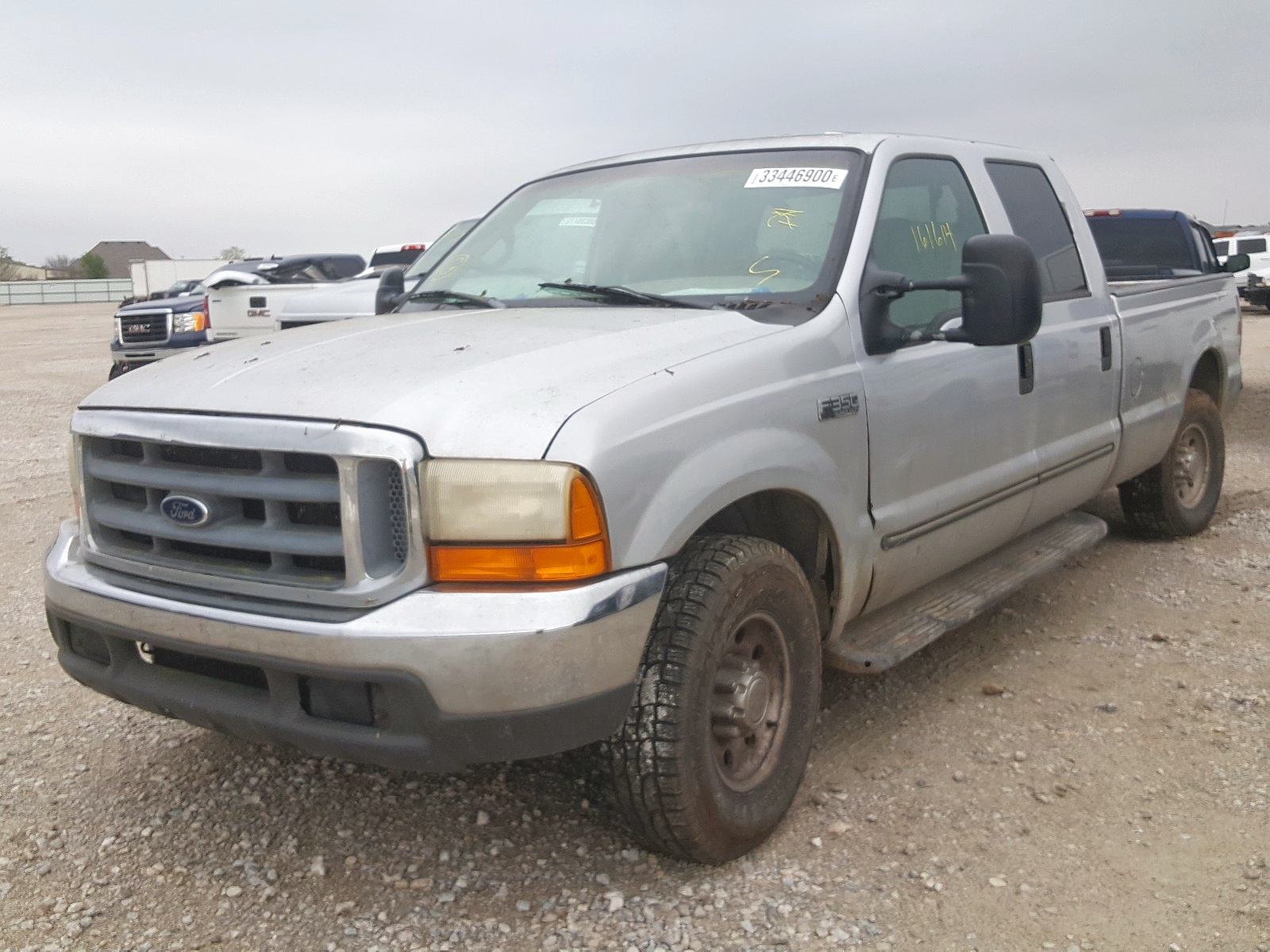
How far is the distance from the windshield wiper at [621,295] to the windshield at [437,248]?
3499 millimetres

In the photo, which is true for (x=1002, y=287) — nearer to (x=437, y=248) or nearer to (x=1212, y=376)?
(x=1212, y=376)

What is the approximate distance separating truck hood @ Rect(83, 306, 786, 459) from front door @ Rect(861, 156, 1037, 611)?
0.59m

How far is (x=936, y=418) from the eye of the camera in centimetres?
363

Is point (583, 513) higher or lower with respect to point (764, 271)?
lower

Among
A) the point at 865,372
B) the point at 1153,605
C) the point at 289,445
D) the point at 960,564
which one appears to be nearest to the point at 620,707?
the point at 289,445

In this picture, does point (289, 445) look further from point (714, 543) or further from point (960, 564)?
point (960, 564)

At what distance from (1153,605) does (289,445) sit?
3918 mm

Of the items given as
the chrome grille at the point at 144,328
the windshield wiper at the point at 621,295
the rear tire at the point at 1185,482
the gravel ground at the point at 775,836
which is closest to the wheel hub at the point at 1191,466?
the rear tire at the point at 1185,482

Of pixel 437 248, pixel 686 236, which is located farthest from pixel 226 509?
pixel 437 248

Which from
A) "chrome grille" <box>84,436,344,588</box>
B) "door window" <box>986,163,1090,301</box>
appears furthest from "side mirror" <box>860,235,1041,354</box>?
"chrome grille" <box>84,436,344,588</box>

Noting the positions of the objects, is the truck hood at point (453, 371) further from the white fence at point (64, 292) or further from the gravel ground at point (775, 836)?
the white fence at point (64, 292)

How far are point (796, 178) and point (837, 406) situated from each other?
89 cm

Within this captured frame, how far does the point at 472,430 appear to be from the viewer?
2.48 meters

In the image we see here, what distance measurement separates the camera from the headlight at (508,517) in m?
2.45
